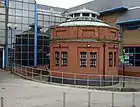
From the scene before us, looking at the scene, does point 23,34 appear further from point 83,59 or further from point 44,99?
point 44,99

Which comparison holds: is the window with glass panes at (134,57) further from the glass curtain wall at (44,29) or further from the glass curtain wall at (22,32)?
the glass curtain wall at (22,32)

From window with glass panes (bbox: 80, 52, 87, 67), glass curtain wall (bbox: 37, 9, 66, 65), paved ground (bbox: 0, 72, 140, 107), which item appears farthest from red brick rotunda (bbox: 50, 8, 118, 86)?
glass curtain wall (bbox: 37, 9, 66, 65)

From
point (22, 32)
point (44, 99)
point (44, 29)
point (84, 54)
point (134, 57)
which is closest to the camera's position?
point (44, 99)

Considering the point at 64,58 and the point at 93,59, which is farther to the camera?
the point at 64,58

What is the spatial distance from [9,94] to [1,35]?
62.0 feet

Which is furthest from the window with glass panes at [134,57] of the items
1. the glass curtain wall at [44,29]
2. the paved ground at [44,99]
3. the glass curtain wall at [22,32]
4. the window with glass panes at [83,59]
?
the paved ground at [44,99]

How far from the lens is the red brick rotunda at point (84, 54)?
89.6 feet

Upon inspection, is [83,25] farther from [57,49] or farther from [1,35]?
[1,35]

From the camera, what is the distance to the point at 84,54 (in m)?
27.5

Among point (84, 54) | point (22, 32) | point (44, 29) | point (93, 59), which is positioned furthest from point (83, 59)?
point (44, 29)

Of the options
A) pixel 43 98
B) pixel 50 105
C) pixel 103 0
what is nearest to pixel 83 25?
pixel 43 98

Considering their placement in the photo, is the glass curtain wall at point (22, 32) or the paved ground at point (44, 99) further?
the glass curtain wall at point (22, 32)

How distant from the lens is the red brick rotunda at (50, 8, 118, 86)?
89.6ft

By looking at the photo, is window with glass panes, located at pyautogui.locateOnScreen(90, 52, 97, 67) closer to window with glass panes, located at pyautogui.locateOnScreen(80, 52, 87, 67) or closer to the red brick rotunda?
the red brick rotunda
